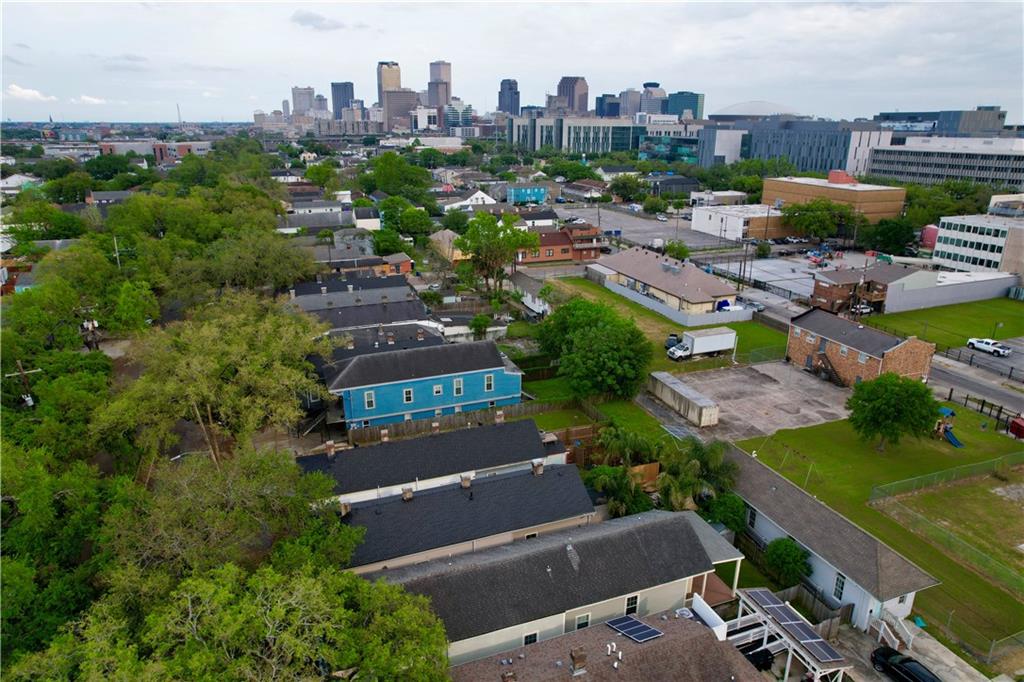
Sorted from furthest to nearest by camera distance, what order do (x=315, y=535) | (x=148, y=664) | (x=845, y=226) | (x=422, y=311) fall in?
1. (x=845, y=226)
2. (x=422, y=311)
3. (x=315, y=535)
4. (x=148, y=664)

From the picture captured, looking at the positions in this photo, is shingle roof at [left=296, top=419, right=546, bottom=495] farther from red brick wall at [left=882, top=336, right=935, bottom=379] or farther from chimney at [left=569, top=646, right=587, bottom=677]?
red brick wall at [left=882, top=336, right=935, bottom=379]

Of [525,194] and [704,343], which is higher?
[525,194]

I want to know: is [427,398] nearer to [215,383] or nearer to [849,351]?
[215,383]

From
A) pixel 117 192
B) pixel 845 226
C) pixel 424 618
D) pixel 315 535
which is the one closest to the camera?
pixel 424 618

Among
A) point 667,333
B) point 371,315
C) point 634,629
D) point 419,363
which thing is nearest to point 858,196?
point 667,333

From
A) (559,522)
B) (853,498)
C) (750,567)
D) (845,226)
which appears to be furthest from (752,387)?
(845,226)

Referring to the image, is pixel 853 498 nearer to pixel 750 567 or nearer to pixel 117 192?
pixel 750 567

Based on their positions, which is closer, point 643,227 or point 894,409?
point 894,409
